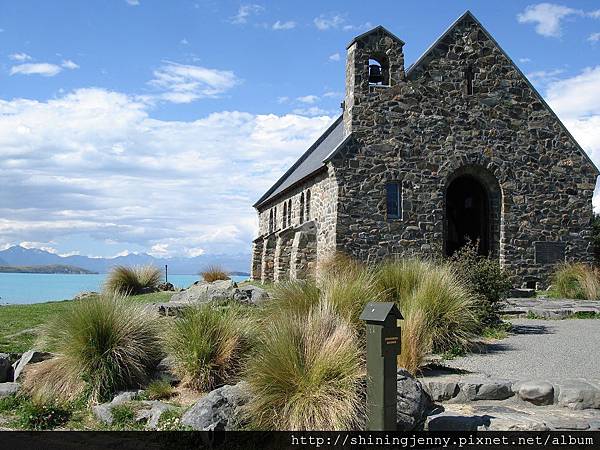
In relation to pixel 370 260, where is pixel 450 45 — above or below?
above

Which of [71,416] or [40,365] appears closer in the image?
[71,416]

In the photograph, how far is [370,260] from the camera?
71.8ft

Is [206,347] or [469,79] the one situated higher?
[469,79]

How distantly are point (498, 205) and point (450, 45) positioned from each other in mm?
6027

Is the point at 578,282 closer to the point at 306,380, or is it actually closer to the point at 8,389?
the point at 306,380

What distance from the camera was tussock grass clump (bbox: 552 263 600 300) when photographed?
20.0 m

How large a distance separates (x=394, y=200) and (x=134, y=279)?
10.5 m

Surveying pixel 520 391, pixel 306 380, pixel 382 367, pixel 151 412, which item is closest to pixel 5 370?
pixel 151 412

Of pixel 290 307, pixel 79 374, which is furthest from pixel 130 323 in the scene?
pixel 290 307

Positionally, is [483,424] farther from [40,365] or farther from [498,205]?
[498,205]

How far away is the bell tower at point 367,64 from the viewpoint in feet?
72.7

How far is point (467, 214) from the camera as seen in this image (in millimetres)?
25750

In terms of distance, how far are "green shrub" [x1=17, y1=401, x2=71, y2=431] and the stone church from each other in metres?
13.2

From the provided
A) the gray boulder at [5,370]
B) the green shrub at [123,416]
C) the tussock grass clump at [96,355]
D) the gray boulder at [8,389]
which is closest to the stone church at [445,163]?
the tussock grass clump at [96,355]
